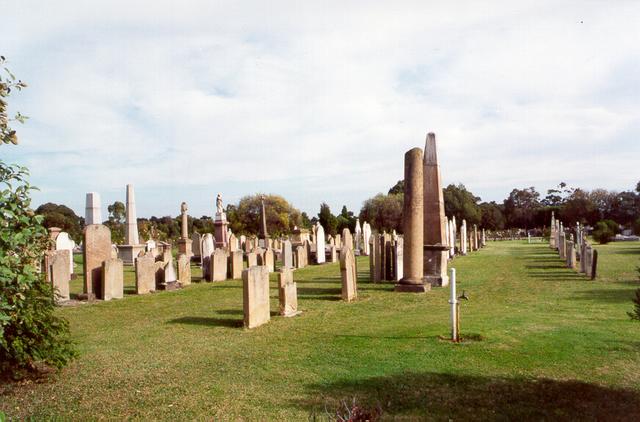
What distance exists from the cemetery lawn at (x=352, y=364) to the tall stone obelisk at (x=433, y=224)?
4.24 meters

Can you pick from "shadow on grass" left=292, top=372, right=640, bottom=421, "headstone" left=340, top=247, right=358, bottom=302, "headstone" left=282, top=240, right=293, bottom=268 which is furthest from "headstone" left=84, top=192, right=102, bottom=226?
"shadow on grass" left=292, top=372, right=640, bottom=421

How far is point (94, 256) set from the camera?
15805 millimetres

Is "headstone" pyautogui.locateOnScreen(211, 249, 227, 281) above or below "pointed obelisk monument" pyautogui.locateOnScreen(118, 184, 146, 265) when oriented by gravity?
below

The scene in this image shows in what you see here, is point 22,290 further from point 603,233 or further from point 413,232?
point 603,233

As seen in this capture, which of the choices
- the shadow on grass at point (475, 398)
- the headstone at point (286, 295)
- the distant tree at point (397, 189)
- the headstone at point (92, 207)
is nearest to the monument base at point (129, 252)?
the headstone at point (92, 207)

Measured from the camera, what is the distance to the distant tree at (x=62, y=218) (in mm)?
56537

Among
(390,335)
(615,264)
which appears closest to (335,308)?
(390,335)

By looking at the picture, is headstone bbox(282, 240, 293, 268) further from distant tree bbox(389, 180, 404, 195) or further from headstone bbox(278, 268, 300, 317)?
distant tree bbox(389, 180, 404, 195)

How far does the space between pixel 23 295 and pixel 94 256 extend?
35.7ft

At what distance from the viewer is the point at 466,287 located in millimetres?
16312

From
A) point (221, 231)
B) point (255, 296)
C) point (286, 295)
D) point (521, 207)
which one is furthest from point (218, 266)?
point (521, 207)

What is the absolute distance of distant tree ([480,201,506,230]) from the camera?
274 ft

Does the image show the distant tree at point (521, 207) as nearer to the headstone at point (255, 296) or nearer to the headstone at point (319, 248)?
the headstone at point (319, 248)

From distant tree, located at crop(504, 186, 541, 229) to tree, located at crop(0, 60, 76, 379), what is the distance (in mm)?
88275
